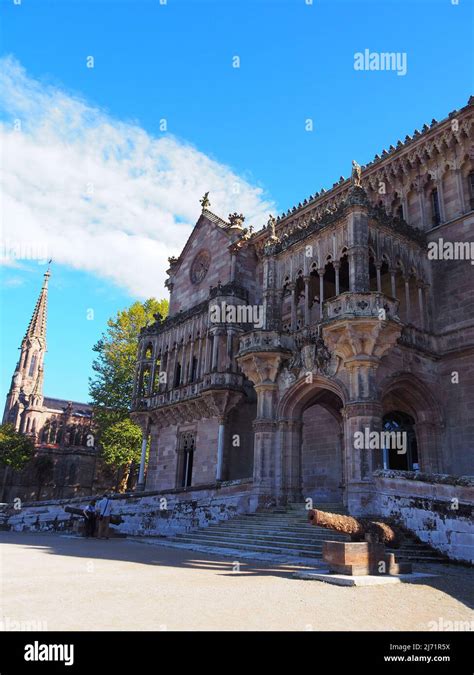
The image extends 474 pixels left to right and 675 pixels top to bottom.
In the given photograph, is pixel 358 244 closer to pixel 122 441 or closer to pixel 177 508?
pixel 177 508

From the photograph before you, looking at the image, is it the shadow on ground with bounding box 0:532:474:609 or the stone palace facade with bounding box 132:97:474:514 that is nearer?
the shadow on ground with bounding box 0:532:474:609

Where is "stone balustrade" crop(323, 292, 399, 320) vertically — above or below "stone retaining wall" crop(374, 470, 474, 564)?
above

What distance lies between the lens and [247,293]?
1179 inches

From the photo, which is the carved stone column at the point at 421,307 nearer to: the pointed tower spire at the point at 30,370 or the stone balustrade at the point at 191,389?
the stone balustrade at the point at 191,389

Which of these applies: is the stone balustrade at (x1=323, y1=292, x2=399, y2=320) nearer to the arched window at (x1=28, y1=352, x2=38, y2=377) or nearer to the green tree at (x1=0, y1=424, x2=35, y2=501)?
the green tree at (x1=0, y1=424, x2=35, y2=501)

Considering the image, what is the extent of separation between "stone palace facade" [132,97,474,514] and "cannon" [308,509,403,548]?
4.25 meters

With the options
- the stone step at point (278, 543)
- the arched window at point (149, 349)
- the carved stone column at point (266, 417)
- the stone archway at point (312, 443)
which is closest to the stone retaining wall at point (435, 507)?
the stone step at point (278, 543)

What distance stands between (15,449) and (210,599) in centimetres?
4575

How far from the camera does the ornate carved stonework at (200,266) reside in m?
34.2

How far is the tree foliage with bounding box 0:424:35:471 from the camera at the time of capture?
4680cm

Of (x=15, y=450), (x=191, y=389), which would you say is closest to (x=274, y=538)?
(x=191, y=389)

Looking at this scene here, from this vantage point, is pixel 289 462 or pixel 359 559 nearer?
pixel 359 559

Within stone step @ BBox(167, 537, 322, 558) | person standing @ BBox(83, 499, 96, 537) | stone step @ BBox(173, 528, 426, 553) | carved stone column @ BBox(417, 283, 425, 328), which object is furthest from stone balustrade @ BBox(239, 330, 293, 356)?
person standing @ BBox(83, 499, 96, 537)

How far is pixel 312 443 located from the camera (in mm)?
23656
